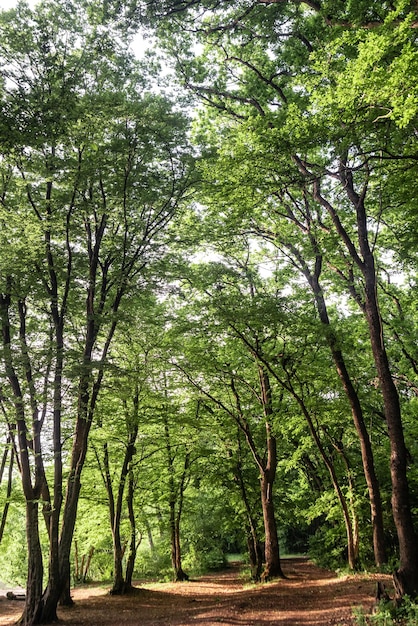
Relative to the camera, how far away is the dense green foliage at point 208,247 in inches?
307

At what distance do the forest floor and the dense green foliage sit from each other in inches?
54.9

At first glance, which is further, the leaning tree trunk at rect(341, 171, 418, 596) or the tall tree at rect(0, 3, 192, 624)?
the tall tree at rect(0, 3, 192, 624)

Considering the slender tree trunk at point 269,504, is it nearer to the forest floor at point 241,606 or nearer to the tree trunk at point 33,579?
the forest floor at point 241,606

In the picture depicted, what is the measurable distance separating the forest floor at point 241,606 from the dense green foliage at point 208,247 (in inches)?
54.9

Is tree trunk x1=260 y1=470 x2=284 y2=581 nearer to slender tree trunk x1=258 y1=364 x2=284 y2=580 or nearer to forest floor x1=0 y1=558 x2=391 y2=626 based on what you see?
slender tree trunk x1=258 y1=364 x2=284 y2=580

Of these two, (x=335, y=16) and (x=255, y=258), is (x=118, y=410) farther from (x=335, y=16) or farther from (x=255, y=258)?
(x=335, y=16)

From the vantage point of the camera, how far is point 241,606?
36.4 feet

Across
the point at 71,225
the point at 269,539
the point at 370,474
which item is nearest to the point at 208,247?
the point at 71,225

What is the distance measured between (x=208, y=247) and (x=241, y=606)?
423 inches

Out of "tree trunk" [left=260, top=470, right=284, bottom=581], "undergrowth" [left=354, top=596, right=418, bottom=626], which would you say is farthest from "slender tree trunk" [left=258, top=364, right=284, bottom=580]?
"undergrowth" [left=354, top=596, right=418, bottom=626]

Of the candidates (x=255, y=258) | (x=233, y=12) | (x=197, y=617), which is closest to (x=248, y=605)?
(x=197, y=617)

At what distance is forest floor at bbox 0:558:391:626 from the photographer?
30.0 ft

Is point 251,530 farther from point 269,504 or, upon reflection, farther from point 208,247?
point 208,247

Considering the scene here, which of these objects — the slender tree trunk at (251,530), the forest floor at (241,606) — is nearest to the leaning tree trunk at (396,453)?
the forest floor at (241,606)
